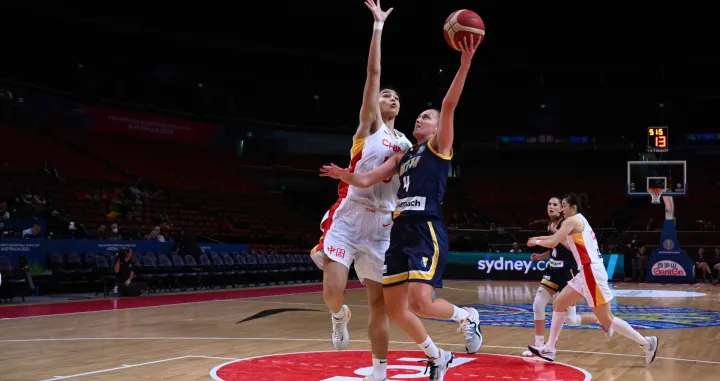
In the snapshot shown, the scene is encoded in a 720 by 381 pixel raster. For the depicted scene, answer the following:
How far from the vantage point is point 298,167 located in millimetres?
36250

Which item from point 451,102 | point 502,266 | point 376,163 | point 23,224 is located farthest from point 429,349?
point 502,266

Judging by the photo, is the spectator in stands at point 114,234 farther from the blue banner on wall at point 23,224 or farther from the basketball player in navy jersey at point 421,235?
the basketball player in navy jersey at point 421,235

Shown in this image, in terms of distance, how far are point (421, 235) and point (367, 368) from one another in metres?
1.92

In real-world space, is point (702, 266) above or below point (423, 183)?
below

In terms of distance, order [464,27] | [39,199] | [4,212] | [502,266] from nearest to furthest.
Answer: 1. [464,27]
2. [4,212]
3. [39,199]
4. [502,266]

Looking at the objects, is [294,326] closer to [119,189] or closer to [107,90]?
[119,189]

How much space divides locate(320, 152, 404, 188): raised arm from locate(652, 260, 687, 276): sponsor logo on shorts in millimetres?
21204

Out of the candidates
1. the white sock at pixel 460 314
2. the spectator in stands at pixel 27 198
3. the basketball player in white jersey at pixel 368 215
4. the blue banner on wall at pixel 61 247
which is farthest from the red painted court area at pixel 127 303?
the white sock at pixel 460 314

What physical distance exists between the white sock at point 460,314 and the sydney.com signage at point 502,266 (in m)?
20.0

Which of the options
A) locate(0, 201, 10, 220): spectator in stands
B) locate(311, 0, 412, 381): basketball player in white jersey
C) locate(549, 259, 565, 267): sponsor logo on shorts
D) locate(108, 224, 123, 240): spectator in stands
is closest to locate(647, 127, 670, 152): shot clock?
locate(108, 224, 123, 240): spectator in stands

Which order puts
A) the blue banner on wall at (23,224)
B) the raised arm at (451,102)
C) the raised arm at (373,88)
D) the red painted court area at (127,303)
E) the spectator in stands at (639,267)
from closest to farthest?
the raised arm at (451,102) → the raised arm at (373,88) → the red painted court area at (127,303) → the blue banner on wall at (23,224) → the spectator in stands at (639,267)

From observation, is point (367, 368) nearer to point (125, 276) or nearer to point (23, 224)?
point (125, 276)

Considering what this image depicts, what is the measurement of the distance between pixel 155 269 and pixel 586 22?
23.1 meters

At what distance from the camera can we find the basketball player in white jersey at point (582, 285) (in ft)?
22.6
